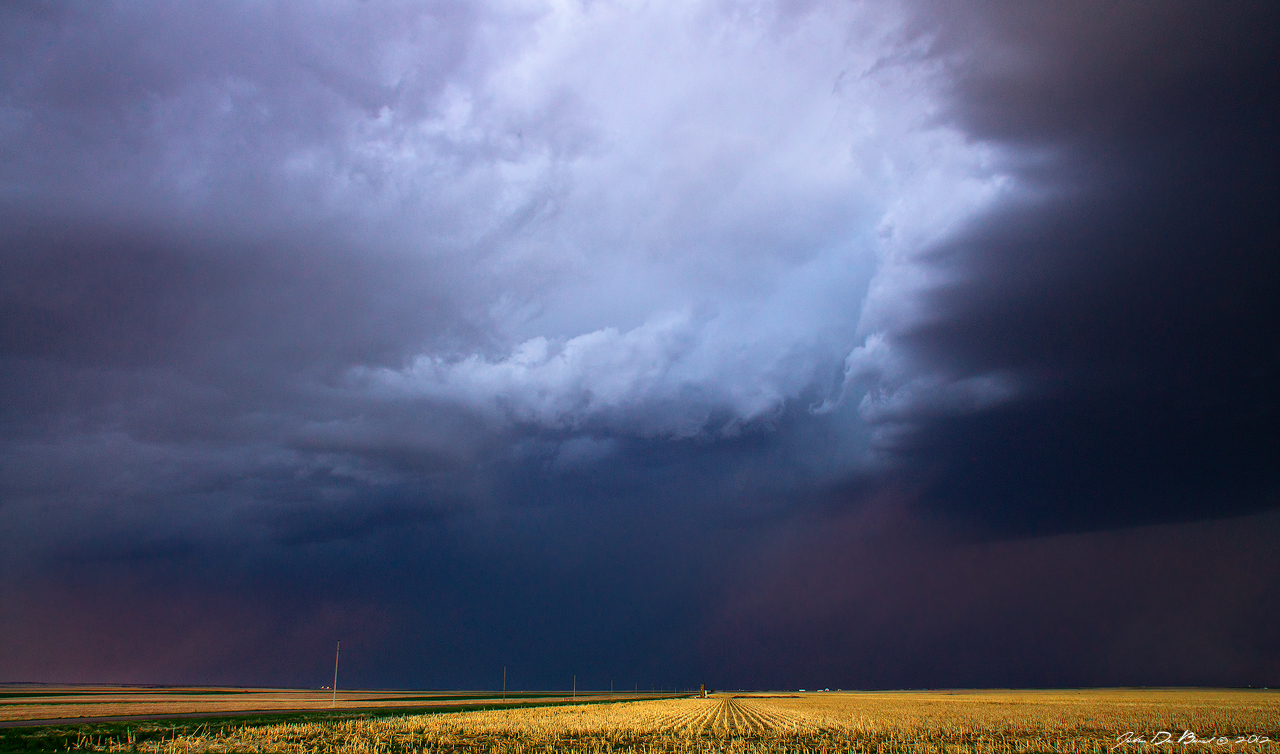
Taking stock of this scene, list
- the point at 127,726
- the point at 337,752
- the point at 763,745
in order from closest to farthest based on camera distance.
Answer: the point at 337,752
the point at 763,745
the point at 127,726

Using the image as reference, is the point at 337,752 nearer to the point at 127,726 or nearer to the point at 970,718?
the point at 127,726

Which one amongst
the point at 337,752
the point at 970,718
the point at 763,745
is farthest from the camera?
the point at 970,718

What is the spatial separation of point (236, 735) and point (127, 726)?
588 inches

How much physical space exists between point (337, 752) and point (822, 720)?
4682 centimetres

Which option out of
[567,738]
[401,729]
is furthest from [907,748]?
[401,729]

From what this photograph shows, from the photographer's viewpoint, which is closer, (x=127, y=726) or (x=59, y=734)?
(x=59, y=734)

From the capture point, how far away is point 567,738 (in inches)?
1957

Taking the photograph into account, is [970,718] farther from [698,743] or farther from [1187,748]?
[698,743]

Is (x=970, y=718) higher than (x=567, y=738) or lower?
lower

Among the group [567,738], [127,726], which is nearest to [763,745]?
[567,738]

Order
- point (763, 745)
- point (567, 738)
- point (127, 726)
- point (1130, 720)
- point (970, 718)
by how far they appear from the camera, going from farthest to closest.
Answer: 1. point (970, 718)
2. point (1130, 720)
3. point (127, 726)
4. point (567, 738)
5. point (763, 745)

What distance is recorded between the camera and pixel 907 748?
141 ft

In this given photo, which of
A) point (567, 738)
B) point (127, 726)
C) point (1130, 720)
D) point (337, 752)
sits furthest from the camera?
point (1130, 720)

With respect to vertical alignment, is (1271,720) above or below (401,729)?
below
